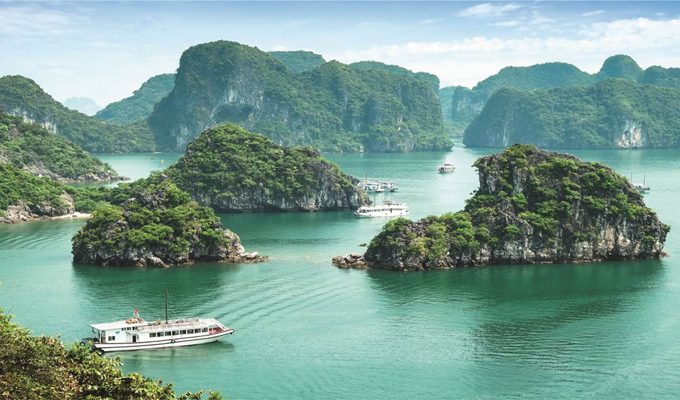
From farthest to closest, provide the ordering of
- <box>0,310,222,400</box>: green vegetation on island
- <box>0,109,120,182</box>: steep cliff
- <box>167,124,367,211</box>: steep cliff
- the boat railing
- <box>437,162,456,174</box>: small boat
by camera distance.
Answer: <box>437,162,456,174</box>: small boat, <box>0,109,120,182</box>: steep cliff, <box>167,124,367,211</box>: steep cliff, the boat railing, <box>0,310,222,400</box>: green vegetation on island

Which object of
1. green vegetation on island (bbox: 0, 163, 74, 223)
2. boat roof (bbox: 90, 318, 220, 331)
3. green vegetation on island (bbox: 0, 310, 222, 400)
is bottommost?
boat roof (bbox: 90, 318, 220, 331)

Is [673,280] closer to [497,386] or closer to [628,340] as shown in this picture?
[628,340]

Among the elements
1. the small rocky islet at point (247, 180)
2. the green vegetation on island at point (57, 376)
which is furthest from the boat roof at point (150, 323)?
the small rocky islet at point (247, 180)

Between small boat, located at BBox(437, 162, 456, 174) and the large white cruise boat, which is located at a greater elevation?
small boat, located at BBox(437, 162, 456, 174)

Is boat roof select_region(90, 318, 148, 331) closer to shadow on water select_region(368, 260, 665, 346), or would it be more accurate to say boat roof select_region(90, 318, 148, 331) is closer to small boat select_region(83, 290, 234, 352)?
small boat select_region(83, 290, 234, 352)

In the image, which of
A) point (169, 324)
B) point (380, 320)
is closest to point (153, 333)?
point (169, 324)

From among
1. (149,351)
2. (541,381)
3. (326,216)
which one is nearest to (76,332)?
(149,351)

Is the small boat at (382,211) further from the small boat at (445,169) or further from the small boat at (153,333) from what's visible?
the small boat at (445,169)

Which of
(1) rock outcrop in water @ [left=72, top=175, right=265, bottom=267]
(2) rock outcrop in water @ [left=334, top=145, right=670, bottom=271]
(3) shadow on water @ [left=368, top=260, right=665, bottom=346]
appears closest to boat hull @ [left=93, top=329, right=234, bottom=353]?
(3) shadow on water @ [left=368, top=260, right=665, bottom=346]
